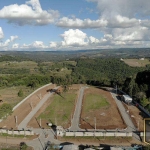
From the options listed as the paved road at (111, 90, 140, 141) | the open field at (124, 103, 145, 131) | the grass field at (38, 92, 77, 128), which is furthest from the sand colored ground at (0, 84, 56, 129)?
the open field at (124, 103, 145, 131)

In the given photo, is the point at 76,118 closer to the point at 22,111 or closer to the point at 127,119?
the point at 127,119

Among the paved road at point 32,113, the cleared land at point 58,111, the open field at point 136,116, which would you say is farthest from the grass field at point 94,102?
the paved road at point 32,113

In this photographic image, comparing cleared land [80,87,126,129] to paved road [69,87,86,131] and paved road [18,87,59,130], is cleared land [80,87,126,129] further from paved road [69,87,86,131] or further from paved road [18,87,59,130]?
paved road [18,87,59,130]

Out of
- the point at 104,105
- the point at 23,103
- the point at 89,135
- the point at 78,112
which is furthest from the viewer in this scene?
the point at 23,103

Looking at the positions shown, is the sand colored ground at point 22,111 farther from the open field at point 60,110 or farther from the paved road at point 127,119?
the paved road at point 127,119

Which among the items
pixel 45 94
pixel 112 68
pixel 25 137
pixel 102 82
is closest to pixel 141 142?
pixel 25 137

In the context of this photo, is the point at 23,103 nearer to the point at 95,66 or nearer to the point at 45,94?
the point at 45,94

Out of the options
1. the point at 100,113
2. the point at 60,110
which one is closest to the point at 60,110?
the point at 60,110
